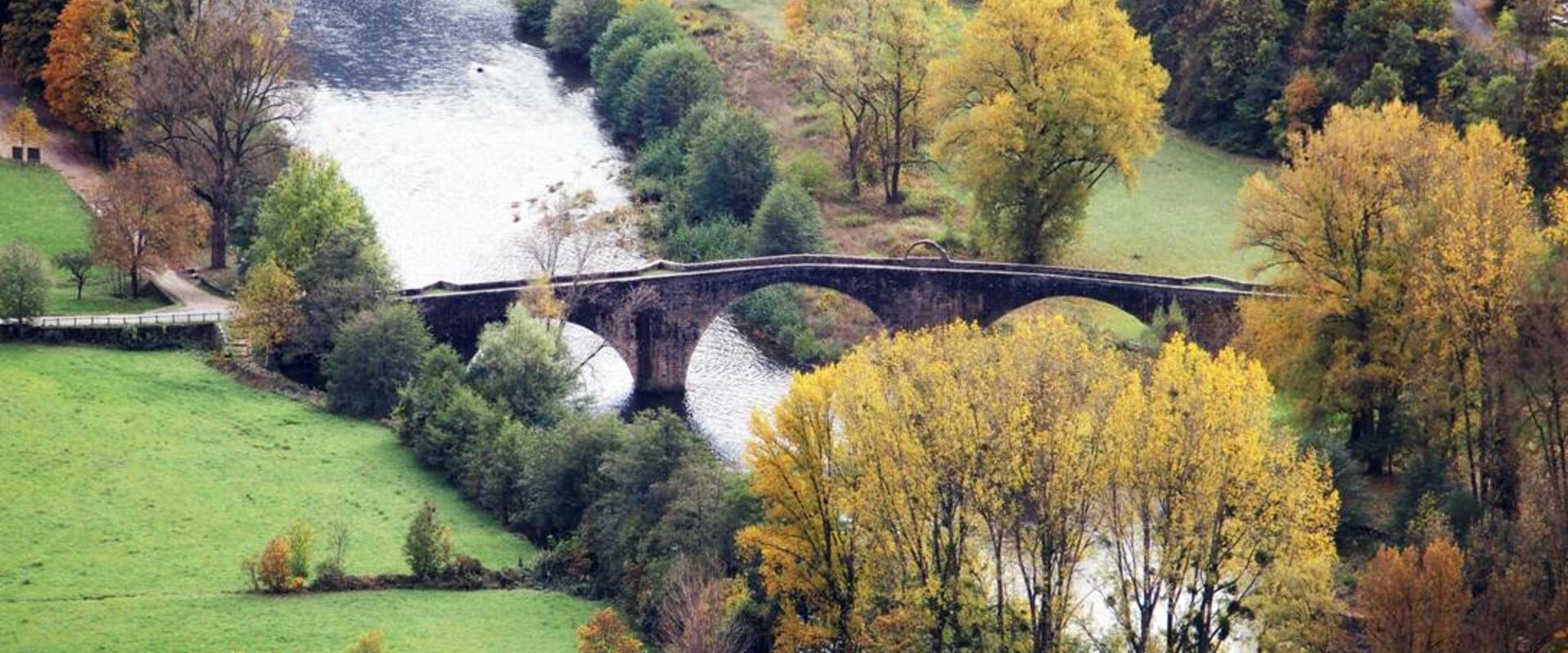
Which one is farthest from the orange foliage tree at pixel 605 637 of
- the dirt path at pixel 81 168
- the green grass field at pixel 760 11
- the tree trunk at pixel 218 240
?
the green grass field at pixel 760 11

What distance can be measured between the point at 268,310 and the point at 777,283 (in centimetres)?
1968

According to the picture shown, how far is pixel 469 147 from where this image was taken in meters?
123

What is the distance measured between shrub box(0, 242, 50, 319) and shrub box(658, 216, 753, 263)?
28.8m

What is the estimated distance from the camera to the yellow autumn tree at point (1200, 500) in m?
66.9

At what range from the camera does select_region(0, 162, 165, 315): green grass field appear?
96.7 metres

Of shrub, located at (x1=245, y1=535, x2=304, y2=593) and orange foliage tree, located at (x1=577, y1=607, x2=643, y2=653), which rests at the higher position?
shrub, located at (x1=245, y1=535, x2=304, y2=593)

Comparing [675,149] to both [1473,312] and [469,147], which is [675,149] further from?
[1473,312]

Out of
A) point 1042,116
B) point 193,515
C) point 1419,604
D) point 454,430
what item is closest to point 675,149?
point 1042,116

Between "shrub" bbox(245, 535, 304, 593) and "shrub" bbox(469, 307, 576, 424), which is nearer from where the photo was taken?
"shrub" bbox(245, 535, 304, 593)

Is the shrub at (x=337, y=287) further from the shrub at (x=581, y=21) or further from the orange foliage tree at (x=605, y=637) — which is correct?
the shrub at (x=581, y=21)

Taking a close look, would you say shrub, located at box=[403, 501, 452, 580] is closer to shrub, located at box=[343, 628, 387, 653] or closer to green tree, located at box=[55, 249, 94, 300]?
shrub, located at box=[343, 628, 387, 653]

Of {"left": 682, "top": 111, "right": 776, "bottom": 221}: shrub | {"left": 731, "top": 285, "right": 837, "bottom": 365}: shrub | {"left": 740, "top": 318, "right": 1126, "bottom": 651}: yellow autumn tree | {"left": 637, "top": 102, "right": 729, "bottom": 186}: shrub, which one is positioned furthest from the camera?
{"left": 637, "top": 102, "right": 729, "bottom": 186}: shrub

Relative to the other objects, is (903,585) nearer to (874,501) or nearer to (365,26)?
(874,501)

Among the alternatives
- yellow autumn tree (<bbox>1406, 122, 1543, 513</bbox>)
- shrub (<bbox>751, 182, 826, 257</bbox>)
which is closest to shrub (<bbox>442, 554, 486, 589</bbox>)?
yellow autumn tree (<bbox>1406, 122, 1543, 513</bbox>)
